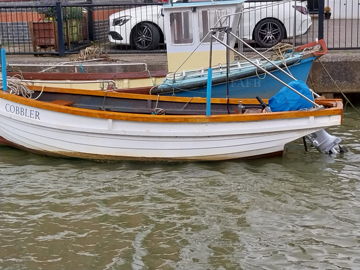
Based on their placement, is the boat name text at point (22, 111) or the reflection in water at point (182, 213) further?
the boat name text at point (22, 111)

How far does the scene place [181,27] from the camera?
457 inches

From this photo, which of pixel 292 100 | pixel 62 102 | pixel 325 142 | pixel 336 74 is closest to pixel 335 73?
pixel 336 74

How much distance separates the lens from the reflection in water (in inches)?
260

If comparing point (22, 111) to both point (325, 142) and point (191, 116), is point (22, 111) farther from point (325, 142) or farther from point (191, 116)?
point (325, 142)

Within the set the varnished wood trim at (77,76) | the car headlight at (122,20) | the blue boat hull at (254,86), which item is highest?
the car headlight at (122,20)

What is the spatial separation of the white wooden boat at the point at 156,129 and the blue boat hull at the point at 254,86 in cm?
99

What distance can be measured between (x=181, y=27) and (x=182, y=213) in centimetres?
473

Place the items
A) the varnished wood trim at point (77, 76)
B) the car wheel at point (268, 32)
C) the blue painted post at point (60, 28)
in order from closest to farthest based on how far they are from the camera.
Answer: the varnished wood trim at point (77, 76), the blue painted post at point (60, 28), the car wheel at point (268, 32)

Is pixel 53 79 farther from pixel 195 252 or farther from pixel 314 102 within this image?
pixel 195 252

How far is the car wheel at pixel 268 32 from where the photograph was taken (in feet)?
48.2

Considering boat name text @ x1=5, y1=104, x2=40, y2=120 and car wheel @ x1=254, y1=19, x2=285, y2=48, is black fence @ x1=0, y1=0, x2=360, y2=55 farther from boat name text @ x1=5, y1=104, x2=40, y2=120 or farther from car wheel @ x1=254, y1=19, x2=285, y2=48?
boat name text @ x1=5, y1=104, x2=40, y2=120

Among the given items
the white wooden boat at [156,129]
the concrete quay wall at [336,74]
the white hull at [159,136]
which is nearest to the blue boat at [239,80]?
the white wooden boat at [156,129]

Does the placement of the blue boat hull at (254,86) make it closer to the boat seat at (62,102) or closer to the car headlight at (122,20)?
the boat seat at (62,102)

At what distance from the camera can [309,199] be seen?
804cm
